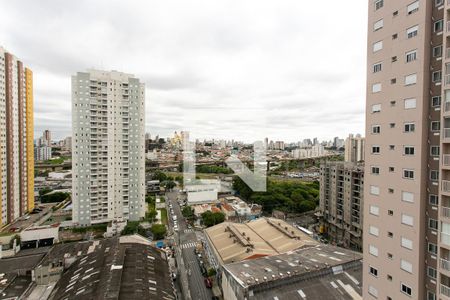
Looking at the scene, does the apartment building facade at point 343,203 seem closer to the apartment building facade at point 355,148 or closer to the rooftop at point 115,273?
the rooftop at point 115,273

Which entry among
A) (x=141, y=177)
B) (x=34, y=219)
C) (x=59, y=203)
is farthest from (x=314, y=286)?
(x=59, y=203)

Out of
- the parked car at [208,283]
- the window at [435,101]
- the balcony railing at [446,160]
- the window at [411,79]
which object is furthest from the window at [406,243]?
the parked car at [208,283]

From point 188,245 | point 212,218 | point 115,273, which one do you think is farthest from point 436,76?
point 212,218

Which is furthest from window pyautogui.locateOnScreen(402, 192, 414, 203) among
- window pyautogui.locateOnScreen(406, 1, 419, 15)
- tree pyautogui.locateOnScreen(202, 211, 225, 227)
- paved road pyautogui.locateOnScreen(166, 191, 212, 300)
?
tree pyautogui.locateOnScreen(202, 211, 225, 227)

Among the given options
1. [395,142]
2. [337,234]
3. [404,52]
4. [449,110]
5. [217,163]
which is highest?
[404,52]

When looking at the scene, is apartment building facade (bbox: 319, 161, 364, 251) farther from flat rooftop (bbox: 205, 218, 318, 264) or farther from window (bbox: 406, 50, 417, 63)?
window (bbox: 406, 50, 417, 63)

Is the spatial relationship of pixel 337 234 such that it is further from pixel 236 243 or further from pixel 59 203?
pixel 59 203

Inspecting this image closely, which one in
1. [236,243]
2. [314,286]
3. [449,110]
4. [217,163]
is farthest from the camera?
[217,163]
